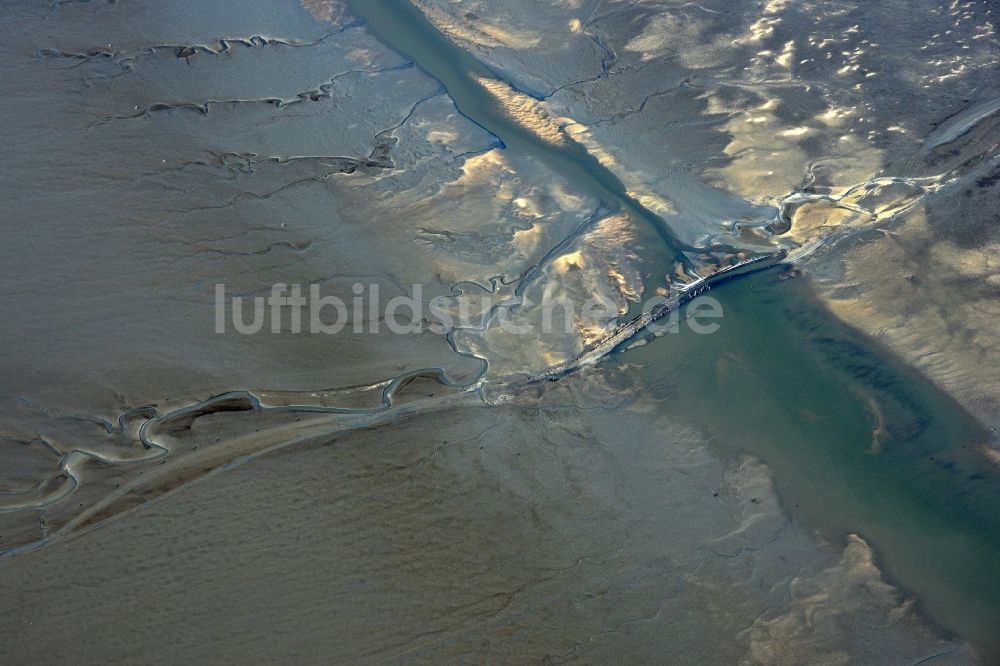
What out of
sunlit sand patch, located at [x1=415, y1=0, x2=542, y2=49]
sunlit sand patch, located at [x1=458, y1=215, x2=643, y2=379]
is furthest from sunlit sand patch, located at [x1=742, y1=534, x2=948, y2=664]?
sunlit sand patch, located at [x1=415, y1=0, x2=542, y2=49]

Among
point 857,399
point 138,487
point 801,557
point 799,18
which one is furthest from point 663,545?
point 799,18

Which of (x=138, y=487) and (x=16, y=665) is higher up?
(x=138, y=487)

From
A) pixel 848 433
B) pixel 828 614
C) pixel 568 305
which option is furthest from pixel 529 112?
pixel 828 614

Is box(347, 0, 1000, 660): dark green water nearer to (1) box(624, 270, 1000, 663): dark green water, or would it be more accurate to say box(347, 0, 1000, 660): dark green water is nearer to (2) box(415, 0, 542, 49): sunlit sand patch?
(1) box(624, 270, 1000, 663): dark green water

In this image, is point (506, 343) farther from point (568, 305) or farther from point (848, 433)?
point (848, 433)

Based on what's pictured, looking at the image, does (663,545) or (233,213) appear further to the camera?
(233,213)

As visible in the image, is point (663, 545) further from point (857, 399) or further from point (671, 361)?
point (857, 399)

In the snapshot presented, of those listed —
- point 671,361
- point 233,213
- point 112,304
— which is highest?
point 233,213
